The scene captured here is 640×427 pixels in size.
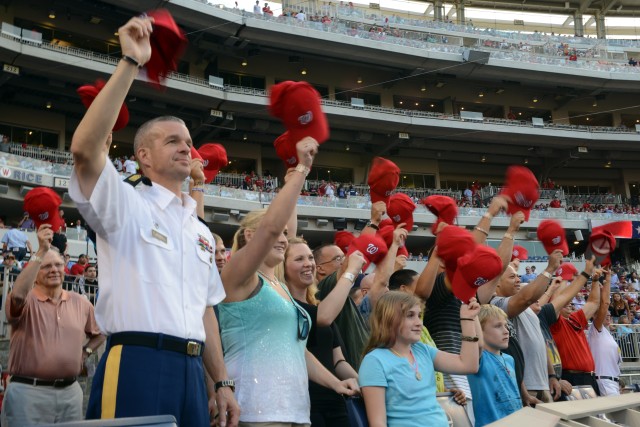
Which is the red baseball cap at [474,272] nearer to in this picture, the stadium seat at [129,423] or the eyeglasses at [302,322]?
the eyeglasses at [302,322]

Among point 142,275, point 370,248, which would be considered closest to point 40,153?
point 370,248

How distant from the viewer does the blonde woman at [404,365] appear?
3.06 metres

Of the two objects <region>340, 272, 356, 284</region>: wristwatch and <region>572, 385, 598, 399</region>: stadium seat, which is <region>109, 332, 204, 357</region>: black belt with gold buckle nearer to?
<region>340, 272, 356, 284</region>: wristwatch

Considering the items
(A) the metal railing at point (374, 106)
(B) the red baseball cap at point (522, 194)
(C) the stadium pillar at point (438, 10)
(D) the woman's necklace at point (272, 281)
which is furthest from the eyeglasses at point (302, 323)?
(C) the stadium pillar at point (438, 10)

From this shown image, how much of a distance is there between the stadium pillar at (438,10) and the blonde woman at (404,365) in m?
33.2

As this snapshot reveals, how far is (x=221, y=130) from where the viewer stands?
26.1 meters

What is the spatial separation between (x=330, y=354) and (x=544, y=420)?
4.53 ft

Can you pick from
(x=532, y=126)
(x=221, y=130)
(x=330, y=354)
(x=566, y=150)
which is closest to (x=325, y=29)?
(x=221, y=130)

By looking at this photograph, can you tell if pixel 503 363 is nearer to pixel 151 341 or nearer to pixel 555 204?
pixel 151 341

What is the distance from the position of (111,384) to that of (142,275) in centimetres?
36

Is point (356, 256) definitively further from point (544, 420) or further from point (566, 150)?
point (566, 150)

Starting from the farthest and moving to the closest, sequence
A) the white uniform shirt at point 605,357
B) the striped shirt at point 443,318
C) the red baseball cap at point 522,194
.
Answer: the white uniform shirt at point 605,357
the red baseball cap at point 522,194
the striped shirt at point 443,318

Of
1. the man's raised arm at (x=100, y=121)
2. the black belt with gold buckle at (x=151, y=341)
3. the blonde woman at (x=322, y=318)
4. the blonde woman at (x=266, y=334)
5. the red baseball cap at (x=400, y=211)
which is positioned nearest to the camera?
the man's raised arm at (x=100, y=121)

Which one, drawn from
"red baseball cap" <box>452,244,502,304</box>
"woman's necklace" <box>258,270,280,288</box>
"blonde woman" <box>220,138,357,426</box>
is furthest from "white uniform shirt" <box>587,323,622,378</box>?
"woman's necklace" <box>258,270,280,288</box>
